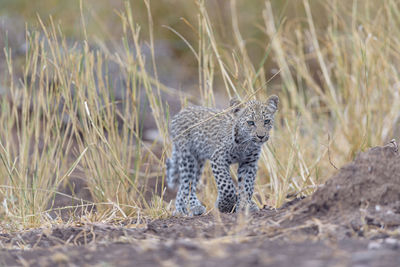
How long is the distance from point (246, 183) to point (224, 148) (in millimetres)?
307

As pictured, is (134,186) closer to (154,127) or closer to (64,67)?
(64,67)

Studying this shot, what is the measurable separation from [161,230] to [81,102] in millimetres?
1614

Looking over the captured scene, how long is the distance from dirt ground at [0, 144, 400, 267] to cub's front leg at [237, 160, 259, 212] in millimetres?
632

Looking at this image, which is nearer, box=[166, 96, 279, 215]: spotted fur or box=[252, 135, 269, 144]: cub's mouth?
box=[252, 135, 269, 144]: cub's mouth

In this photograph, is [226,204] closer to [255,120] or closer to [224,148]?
[224,148]

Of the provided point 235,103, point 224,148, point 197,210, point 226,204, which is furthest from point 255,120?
point 197,210

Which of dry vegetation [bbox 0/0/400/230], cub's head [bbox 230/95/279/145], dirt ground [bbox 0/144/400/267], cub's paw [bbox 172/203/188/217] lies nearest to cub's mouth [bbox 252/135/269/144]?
cub's head [bbox 230/95/279/145]

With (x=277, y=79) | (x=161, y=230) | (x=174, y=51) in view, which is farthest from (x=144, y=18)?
(x=161, y=230)

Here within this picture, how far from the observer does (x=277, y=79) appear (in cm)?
1066

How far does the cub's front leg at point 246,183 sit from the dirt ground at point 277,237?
63 cm

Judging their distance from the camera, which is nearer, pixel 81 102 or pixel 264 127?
pixel 264 127

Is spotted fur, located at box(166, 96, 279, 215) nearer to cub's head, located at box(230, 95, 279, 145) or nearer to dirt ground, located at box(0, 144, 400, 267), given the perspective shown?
cub's head, located at box(230, 95, 279, 145)

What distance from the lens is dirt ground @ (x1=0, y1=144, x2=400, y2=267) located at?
252 cm

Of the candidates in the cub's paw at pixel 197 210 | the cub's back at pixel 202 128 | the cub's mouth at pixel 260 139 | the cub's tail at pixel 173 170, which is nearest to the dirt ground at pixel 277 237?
the cub's mouth at pixel 260 139
